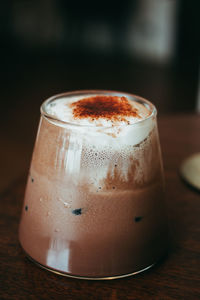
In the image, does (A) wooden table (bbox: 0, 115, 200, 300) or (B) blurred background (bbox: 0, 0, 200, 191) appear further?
(B) blurred background (bbox: 0, 0, 200, 191)

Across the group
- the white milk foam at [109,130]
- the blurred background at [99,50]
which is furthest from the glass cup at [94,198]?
the blurred background at [99,50]

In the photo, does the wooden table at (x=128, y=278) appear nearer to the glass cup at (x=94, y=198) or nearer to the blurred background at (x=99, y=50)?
the glass cup at (x=94, y=198)

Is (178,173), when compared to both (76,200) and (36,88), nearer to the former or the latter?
(76,200)

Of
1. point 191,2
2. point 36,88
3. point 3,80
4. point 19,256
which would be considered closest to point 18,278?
point 19,256

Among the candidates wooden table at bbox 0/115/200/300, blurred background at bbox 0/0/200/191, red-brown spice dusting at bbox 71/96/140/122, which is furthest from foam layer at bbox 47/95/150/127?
blurred background at bbox 0/0/200/191

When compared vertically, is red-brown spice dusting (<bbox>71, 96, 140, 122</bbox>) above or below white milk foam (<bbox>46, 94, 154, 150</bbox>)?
above

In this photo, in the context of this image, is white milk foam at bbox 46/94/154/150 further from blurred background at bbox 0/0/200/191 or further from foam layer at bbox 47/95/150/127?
blurred background at bbox 0/0/200/191

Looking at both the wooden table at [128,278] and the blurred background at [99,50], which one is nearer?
the wooden table at [128,278]
